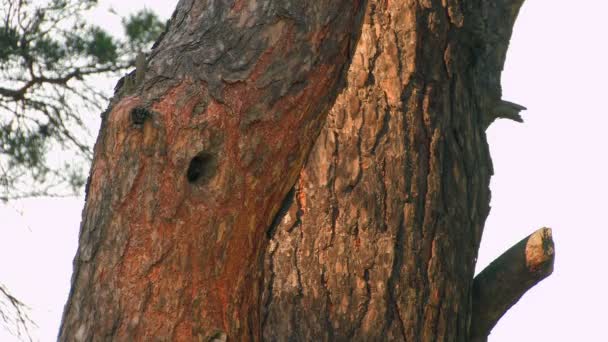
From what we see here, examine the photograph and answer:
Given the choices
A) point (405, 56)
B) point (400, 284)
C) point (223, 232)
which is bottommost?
point (223, 232)

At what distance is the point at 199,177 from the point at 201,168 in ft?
0.09

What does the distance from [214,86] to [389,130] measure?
1.12 meters

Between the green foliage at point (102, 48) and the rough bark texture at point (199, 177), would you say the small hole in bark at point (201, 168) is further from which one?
the green foliage at point (102, 48)

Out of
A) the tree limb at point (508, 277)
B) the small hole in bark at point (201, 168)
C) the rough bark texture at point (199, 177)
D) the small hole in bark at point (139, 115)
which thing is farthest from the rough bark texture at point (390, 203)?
the small hole in bark at point (139, 115)

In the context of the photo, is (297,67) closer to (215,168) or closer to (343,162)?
(215,168)

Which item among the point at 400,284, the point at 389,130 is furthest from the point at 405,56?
the point at 400,284

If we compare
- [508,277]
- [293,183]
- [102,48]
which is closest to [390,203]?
[508,277]

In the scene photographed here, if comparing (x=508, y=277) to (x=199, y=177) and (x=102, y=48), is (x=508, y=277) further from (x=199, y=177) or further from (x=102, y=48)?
(x=102, y=48)

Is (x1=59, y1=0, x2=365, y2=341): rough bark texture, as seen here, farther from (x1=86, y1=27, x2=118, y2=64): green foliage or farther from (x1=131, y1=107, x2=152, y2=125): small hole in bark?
(x1=86, y1=27, x2=118, y2=64): green foliage

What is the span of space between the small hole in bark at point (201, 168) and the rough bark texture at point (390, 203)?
3.30 feet

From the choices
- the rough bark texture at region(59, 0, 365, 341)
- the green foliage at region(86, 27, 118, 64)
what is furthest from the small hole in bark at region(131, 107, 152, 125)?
the green foliage at region(86, 27, 118, 64)

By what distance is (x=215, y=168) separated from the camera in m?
2.40

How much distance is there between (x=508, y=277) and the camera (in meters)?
3.81

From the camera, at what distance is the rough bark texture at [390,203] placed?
333 centimetres
